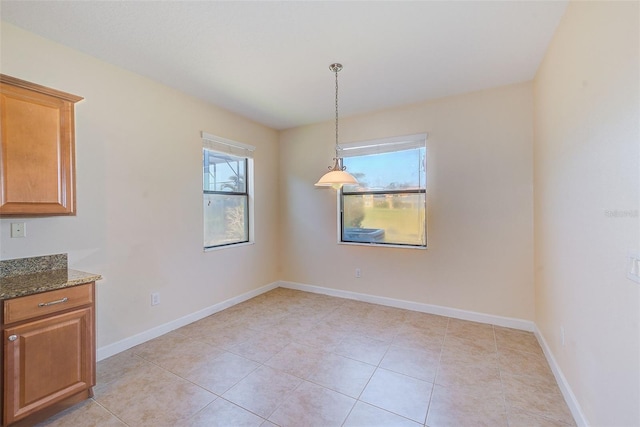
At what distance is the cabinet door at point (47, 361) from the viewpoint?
5.17 ft

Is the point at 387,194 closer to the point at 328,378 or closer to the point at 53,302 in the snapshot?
the point at 328,378

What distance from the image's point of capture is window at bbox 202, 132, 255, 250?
3.52 meters

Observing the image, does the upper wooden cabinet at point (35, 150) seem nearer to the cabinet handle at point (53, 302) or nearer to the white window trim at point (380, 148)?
the cabinet handle at point (53, 302)

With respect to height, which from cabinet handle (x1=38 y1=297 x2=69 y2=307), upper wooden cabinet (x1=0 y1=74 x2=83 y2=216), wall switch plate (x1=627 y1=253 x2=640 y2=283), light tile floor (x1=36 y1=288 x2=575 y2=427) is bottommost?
light tile floor (x1=36 y1=288 x2=575 y2=427)

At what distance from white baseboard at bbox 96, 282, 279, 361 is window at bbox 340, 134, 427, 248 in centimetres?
175

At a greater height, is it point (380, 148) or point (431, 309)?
point (380, 148)

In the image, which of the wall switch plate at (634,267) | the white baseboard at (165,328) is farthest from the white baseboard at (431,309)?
the wall switch plate at (634,267)

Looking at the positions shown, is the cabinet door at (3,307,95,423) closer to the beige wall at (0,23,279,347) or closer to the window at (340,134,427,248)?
the beige wall at (0,23,279,347)

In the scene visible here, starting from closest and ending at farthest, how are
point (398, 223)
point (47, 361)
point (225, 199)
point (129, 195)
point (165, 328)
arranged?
1. point (47, 361)
2. point (129, 195)
3. point (165, 328)
4. point (398, 223)
5. point (225, 199)

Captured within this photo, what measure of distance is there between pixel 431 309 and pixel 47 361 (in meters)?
3.57

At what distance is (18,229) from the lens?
2.00 meters

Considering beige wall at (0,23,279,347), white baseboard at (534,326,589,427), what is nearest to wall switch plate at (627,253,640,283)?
white baseboard at (534,326,589,427)

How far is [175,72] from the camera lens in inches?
105

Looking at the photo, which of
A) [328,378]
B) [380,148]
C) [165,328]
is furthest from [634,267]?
[165,328]
